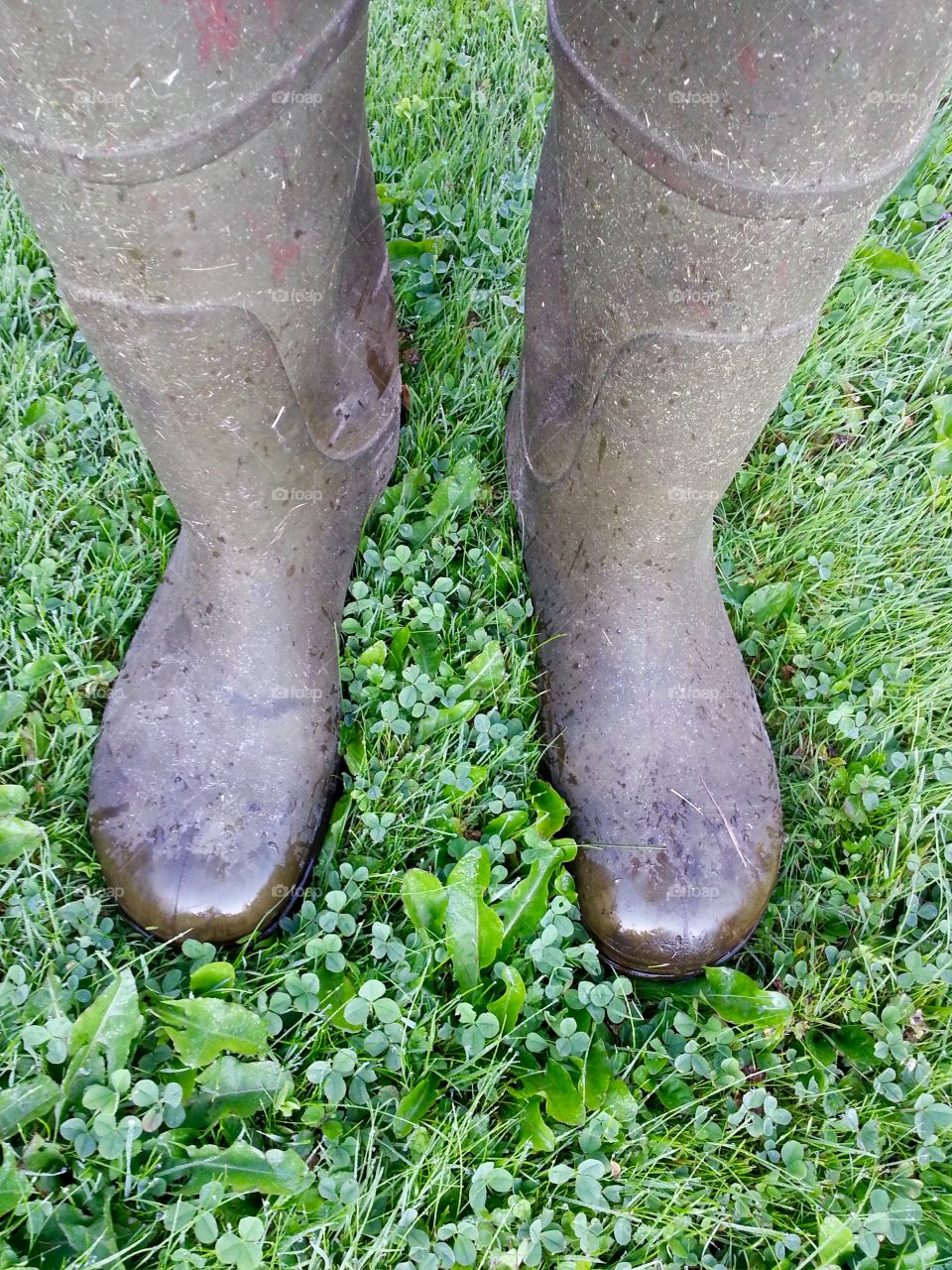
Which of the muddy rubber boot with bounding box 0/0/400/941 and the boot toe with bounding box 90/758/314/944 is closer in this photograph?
the muddy rubber boot with bounding box 0/0/400/941

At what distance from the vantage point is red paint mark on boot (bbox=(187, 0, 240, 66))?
71cm

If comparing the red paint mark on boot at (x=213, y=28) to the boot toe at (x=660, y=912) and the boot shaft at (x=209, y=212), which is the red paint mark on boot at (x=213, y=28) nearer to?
the boot shaft at (x=209, y=212)

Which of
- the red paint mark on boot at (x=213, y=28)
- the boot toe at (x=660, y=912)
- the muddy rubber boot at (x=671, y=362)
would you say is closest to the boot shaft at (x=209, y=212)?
the red paint mark on boot at (x=213, y=28)

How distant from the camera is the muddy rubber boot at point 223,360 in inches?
28.7

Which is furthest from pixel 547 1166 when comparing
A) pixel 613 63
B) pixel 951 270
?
pixel 951 270

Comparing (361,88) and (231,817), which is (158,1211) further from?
(361,88)

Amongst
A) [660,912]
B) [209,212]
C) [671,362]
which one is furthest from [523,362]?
[660,912]

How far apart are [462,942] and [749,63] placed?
0.87m

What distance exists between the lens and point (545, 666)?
1.33 m

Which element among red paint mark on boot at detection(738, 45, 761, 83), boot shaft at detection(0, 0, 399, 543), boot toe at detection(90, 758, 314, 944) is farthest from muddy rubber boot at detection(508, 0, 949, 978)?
boot toe at detection(90, 758, 314, 944)

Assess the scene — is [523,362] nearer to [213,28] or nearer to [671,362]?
[671,362]

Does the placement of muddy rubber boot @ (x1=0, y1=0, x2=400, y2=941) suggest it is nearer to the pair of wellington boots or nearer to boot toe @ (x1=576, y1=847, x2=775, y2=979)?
the pair of wellington boots

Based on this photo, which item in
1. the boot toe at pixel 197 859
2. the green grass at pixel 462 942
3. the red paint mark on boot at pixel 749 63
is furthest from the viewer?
the boot toe at pixel 197 859

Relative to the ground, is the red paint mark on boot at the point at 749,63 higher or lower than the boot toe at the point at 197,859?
higher
